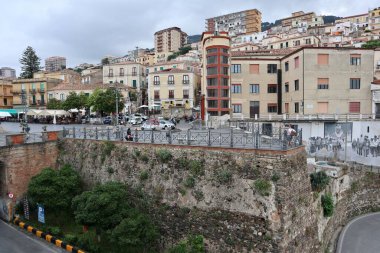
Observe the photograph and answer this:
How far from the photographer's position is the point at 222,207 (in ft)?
47.8

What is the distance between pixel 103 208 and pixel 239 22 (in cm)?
13782

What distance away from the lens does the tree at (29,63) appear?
77062 millimetres

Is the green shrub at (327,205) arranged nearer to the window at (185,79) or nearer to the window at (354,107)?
the window at (354,107)

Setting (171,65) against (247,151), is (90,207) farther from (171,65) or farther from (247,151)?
(171,65)

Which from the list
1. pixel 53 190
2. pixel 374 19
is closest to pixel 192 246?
pixel 53 190

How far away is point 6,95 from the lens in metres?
60.2

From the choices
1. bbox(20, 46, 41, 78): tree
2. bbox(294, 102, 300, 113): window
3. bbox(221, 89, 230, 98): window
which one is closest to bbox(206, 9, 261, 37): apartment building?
bbox(20, 46, 41, 78): tree

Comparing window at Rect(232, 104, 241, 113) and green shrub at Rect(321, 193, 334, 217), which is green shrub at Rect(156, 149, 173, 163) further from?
window at Rect(232, 104, 241, 113)

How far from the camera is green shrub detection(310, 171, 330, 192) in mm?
17469

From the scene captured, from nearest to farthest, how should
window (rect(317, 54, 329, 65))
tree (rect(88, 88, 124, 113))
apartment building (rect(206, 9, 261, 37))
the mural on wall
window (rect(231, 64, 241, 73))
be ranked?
the mural on wall → window (rect(317, 54, 329, 65)) → window (rect(231, 64, 241, 73)) → tree (rect(88, 88, 124, 113)) → apartment building (rect(206, 9, 261, 37))

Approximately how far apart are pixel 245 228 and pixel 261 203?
55.1 inches

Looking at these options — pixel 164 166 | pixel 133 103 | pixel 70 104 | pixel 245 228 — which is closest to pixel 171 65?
pixel 133 103

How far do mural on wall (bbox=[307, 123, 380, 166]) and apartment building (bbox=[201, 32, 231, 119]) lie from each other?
12928 millimetres

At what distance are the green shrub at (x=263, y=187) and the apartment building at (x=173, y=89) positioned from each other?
40184 millimetres
